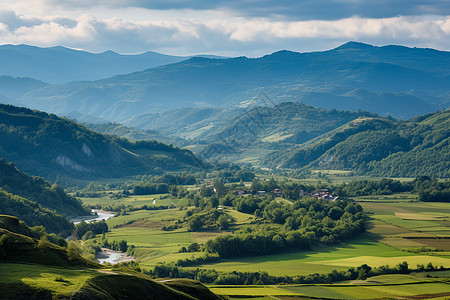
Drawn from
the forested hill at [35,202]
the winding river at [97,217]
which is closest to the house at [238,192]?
the winding river at [97,217]

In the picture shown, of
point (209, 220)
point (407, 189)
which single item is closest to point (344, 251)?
point (209, 220)

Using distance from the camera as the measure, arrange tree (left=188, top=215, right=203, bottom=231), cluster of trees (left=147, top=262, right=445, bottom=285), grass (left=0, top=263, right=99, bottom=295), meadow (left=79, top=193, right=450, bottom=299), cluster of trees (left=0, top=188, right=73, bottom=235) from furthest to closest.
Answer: cluster of trees (left=0, top=188, right=73, bottom=235) → tree (left=188, top=215, right=203, bottom=231) → cluster of trees (left=147, top=262, right=445, bottom=285) → meadow (left=79, top=193, right=450, bottom=299) → grass (left=0, top=263, right=99, bottom=295)

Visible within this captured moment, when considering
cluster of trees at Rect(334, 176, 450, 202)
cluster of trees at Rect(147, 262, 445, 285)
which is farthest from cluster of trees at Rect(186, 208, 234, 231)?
cluster of trees at Rect(334, 176, 450, 202)

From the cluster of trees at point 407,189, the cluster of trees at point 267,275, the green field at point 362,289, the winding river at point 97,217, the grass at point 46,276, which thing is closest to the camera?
the grass at point 46,276

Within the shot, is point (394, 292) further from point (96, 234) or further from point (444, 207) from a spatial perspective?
point (444, 207)

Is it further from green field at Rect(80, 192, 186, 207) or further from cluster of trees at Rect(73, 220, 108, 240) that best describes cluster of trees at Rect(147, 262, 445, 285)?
green field at Rect(80, 192, 186, 207)

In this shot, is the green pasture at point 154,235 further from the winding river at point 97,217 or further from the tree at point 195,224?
the winding river at point 97,217

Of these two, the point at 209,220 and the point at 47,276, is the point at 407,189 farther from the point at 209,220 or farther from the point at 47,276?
the point at 47,276
